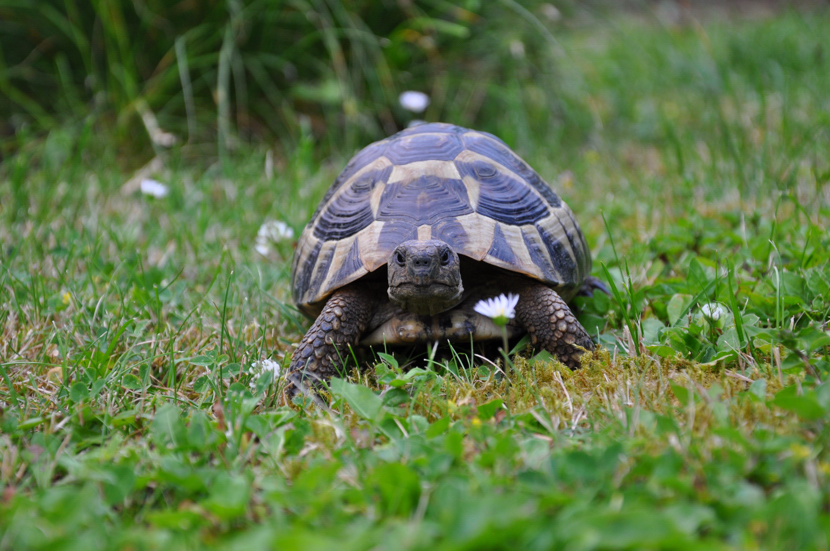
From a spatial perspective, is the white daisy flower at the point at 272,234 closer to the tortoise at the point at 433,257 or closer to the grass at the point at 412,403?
the grass at the point at 412,403

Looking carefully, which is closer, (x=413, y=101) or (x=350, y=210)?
(x=350, y=210)

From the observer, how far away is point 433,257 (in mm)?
1715

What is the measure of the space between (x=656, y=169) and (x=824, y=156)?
0.88 metres

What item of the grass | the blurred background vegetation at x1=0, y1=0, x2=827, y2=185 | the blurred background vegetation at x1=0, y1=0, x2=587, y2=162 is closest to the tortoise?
the grass

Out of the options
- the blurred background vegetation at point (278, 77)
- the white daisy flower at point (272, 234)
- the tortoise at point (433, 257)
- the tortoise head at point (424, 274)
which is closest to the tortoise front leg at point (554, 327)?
the tortoise at point (433, 257)

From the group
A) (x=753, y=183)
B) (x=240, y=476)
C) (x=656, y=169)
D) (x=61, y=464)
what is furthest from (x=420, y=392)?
(x=656, y=169)

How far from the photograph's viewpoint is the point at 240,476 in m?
1.22

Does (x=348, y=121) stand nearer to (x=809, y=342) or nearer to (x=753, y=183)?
(x=753, y=183)

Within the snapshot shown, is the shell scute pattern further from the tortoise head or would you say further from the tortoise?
the tortoise head

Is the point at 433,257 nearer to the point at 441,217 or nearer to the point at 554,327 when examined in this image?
the point at 441,217

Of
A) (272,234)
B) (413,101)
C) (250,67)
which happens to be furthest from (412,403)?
(250,67)

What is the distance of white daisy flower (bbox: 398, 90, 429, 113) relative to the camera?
413 cm

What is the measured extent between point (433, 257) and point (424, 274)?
53 mm

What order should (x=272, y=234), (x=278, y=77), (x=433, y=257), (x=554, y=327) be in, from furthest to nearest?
1. (x=278, y=77)
2. (x=272, y=234)
3. (x=554, y=327)
4. (x=433, y=257)
